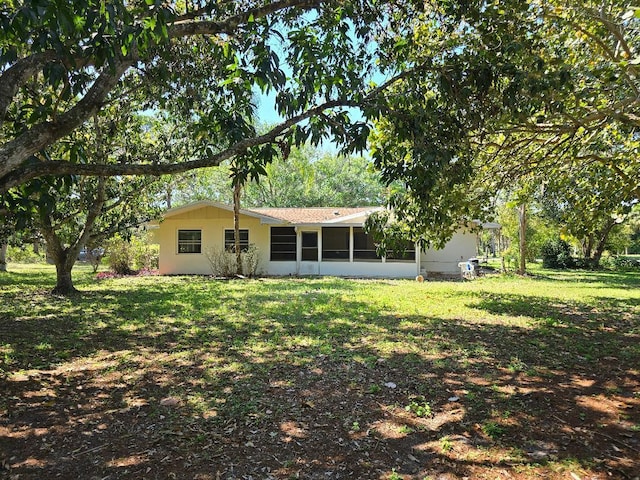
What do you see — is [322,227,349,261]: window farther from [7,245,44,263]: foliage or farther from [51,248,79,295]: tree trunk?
[7,245,44,263]: foliage

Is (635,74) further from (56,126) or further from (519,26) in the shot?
(56,126)

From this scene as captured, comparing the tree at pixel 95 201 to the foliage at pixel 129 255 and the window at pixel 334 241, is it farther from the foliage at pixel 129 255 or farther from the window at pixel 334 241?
the window at pixel 334 241

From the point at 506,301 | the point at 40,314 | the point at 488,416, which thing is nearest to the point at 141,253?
the point at 40,314

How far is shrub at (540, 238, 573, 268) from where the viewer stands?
27062mm

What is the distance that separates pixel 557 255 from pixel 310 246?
16808 mm

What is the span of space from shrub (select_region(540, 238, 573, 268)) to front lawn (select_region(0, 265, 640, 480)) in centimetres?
2003

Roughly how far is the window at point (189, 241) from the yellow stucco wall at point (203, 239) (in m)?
0.16

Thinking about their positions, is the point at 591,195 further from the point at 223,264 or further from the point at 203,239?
the point at 203,239

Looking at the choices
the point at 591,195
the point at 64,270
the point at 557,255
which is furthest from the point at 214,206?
the point at 557,255

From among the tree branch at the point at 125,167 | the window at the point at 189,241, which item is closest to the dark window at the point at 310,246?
the window at the point at 189,241

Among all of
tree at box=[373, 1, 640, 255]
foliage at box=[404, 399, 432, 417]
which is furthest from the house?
foliage at box=[404, 399, 432, 417]

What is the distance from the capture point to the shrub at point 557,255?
88.8 feet

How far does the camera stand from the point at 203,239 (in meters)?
20.5

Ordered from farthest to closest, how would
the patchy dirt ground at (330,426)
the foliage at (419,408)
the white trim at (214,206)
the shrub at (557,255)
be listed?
the shrub at (557,255), the white trim at (214,206), the foliage at (419,408), the patchy dirt ground at (330,426)
